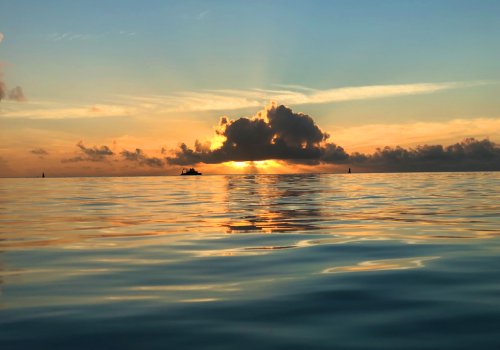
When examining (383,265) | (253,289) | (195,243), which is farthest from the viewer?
(195,243)

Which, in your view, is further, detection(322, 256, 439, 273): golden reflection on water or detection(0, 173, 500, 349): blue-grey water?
detection(322, 256, 439, 273): golden reflection on water

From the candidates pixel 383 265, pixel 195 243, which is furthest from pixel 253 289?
pixel 195 243

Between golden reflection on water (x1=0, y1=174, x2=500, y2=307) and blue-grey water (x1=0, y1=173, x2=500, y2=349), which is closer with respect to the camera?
blue-grey water (x1=0, y1=173, x2=500, y2=349)

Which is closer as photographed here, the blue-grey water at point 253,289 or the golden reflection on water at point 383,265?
the blue-grey water at point 253,289

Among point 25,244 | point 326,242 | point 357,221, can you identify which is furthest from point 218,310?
point 357,221

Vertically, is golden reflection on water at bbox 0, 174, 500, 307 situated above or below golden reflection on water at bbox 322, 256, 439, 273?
below

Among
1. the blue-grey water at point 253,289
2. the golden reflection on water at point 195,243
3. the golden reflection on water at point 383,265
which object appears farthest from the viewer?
the golden reflection on water at point 383,265

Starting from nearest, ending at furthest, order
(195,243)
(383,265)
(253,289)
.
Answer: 1. (253,289)
2. (383,265)
3. (195,243)

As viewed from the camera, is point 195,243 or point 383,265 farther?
point 195,243

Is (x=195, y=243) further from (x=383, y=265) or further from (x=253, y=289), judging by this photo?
(x=253, y=289)

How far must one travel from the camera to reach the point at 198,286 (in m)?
10.2

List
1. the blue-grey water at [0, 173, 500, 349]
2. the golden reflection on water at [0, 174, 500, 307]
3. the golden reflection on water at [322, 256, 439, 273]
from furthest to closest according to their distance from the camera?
the golden reflection on water at [322, 256, 439, 273]
the golden reflection on water at [0, 174, 500, 307]
the blue-grey water at [0, 173, 500, 349]

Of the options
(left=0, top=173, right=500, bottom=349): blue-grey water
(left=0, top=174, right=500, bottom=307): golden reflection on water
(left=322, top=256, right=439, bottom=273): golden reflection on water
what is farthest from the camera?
(left=322, top=256, right=439, bottom=273): golden reflection on water

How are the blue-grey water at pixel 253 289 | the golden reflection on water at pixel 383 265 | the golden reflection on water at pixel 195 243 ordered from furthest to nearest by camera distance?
the golden reflection on water at pixel 383 265 → the golden reflection on water at pixel 195 243 → the blue-grey water at pixel 253 289
